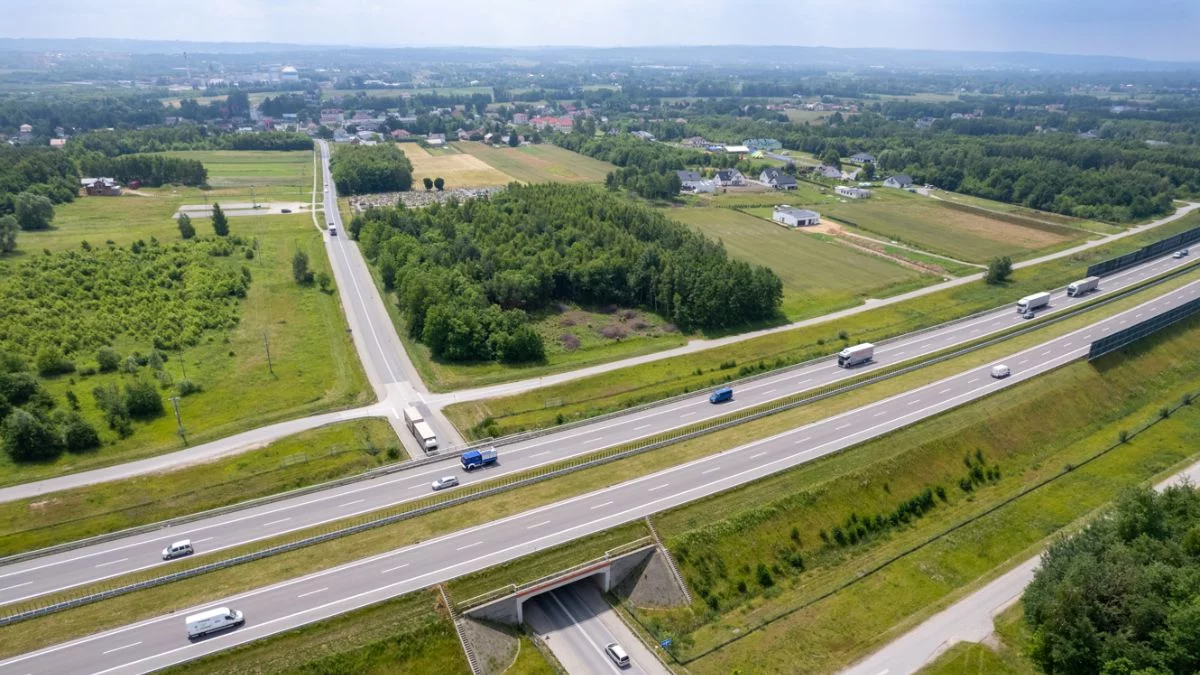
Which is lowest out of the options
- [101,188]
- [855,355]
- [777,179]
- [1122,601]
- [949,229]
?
[855,355]

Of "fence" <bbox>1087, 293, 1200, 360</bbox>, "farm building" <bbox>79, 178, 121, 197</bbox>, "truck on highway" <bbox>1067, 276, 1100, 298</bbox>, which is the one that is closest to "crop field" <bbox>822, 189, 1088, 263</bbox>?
"truck on highway" <bbox>1067, 276, 1100, 298</bbox>

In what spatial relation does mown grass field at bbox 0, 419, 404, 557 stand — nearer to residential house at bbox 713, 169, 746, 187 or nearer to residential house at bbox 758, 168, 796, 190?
residential house at bbox 713, 169, 746, 187

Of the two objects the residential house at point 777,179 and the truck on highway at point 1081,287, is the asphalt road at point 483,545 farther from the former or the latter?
the residential house at point 777,179

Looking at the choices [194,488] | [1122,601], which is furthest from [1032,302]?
[194,488]

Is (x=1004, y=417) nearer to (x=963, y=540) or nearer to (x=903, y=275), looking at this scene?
(x=963, y=540)

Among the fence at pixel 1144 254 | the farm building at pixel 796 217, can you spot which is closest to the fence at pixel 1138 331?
the fence at pixel 1144 254

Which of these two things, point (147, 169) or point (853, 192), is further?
point (853, 192)

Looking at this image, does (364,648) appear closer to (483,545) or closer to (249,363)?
(483,545)

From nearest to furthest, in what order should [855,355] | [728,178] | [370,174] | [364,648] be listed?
[364,648] < [855,355] < [370,174] < [728,178]
